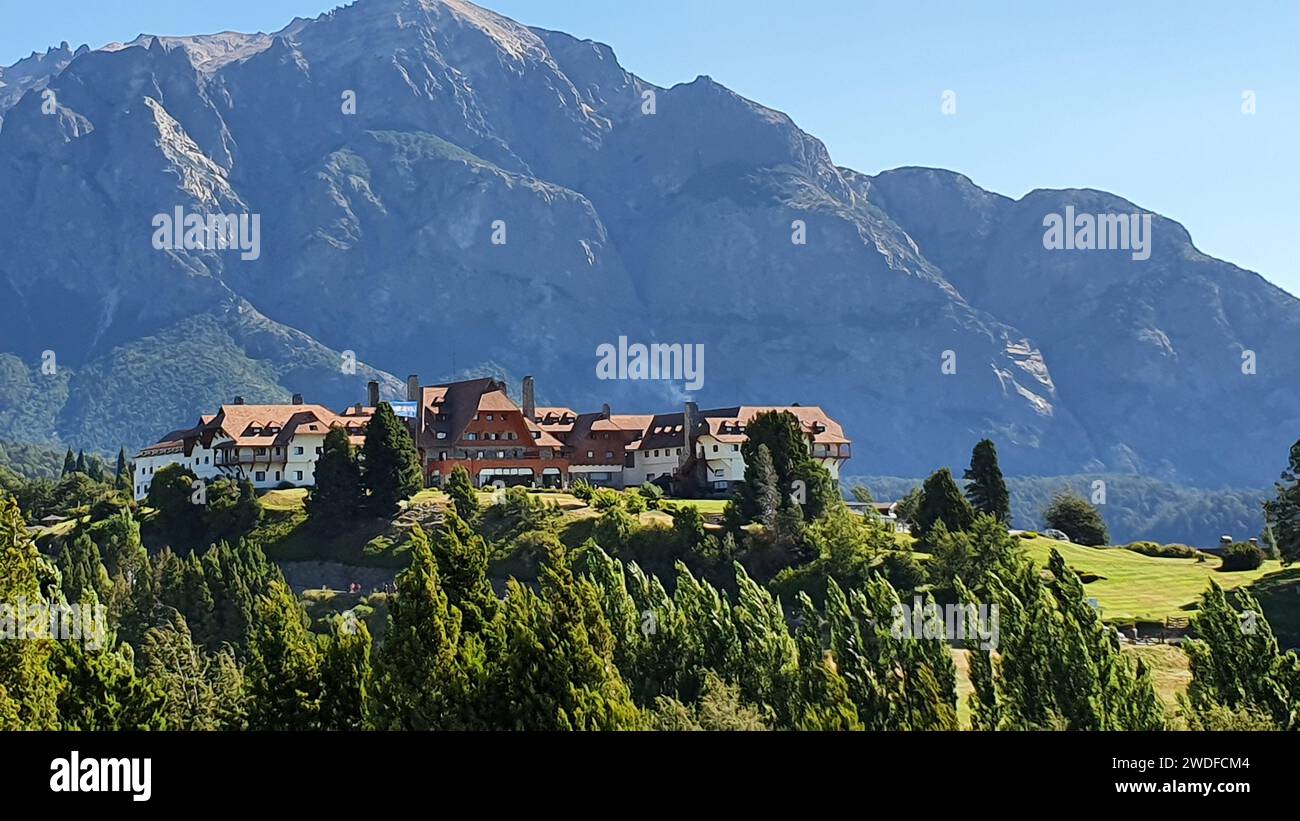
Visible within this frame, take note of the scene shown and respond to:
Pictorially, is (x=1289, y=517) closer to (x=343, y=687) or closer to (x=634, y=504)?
(x=634, y=504)

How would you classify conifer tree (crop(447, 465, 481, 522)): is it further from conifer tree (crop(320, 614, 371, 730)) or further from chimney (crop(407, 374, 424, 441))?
conifer tree (crop(320, 614, 371, 730))

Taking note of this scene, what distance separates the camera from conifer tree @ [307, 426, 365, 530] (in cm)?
11144

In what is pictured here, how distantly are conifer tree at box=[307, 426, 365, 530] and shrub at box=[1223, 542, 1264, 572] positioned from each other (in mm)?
67186

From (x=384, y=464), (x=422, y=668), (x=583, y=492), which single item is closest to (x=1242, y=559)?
(x=583, y=492)

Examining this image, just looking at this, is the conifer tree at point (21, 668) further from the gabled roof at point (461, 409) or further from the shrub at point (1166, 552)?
the shrub at point (1166, 552)

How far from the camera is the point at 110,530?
110m

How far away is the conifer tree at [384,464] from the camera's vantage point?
112188 millimetres

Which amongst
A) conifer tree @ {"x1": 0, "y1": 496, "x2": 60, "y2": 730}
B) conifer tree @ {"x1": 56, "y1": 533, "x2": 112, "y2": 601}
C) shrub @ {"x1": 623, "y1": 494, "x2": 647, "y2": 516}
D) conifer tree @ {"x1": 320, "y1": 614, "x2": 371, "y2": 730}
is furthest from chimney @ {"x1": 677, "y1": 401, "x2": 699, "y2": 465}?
conifer tree @ {"x1": 0, "y1": 496, "x2": 60, "y2": 730}

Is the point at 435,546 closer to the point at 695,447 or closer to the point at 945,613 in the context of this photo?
the point at 945,613

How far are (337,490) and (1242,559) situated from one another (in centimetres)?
7007

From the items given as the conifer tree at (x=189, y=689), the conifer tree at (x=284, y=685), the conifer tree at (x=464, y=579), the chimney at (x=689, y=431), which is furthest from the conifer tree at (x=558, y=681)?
the chimney at (x=689, y=431)

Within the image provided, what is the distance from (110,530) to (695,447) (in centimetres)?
5379
